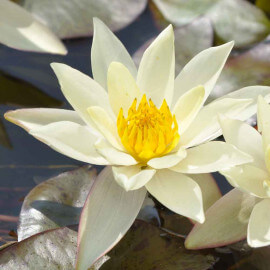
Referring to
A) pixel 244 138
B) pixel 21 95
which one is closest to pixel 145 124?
pixel 244 138

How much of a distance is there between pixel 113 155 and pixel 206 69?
1.42 feet

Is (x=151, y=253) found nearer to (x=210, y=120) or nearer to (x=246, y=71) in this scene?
(x=210, y=120)

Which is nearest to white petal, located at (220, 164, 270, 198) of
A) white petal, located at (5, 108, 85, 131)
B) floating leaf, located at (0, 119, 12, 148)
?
white petal, located at (5, 108, 85, 131)

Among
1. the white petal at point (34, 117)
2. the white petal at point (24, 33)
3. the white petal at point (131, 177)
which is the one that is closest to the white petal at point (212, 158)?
the white petal at point (131, 177)

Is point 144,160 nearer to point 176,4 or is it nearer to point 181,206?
point 181,206

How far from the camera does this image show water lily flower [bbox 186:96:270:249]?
129cm

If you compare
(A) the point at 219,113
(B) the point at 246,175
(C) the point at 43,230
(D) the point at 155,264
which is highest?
(A) the point at 219,113

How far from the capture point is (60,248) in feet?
4.70

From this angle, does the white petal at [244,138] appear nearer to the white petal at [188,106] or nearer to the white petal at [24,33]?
the white petal at [188,106]

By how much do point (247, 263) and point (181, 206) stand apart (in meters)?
0.41

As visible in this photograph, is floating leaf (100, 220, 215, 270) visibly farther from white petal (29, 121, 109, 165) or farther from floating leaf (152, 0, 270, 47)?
floating leaf (152, 0, 270, 47)

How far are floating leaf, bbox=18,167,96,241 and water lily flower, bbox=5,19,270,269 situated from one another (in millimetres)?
→ 253

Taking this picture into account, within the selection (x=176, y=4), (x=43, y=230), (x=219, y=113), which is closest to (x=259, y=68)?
(x=176, y=4)

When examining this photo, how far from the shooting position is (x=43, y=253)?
1.42 metres
